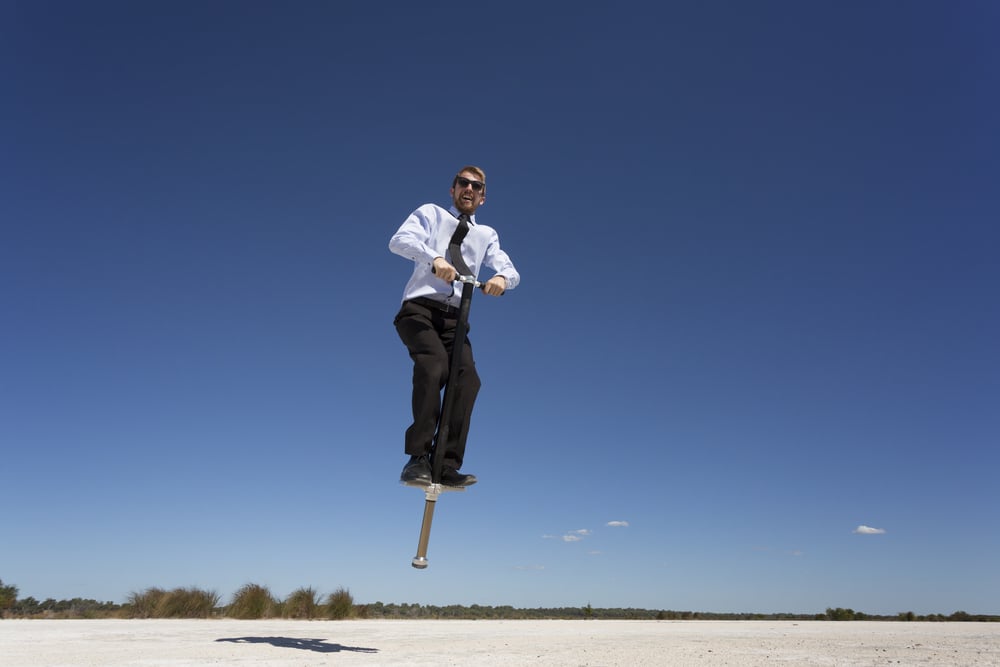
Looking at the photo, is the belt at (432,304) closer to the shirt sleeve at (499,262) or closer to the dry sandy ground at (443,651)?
the shirt sleeve at (499,262)

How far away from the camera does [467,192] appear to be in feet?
20.8

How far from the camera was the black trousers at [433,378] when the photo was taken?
18.0ft

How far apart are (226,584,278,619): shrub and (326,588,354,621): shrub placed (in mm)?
1207

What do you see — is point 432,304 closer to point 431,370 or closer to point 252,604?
point 431,370

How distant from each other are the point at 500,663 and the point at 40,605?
16.8 meters

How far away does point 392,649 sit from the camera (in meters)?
5.50

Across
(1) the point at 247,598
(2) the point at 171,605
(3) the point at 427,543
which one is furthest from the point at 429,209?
(2) the point at 171,605

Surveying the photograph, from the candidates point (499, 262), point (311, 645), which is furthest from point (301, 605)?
point (499, 262)

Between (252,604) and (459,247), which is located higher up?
(459,247)

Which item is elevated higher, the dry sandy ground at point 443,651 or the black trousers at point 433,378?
the black trousers at point 433,378

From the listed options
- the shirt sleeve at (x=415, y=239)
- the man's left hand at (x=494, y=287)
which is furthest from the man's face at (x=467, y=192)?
the man's left hand at (x=494, y=287)

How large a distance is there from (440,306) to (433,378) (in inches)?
31.8

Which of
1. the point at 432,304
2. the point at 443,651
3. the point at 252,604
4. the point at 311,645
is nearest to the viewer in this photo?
the point at 443,651

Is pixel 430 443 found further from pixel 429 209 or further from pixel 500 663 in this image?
pixel 429 209
